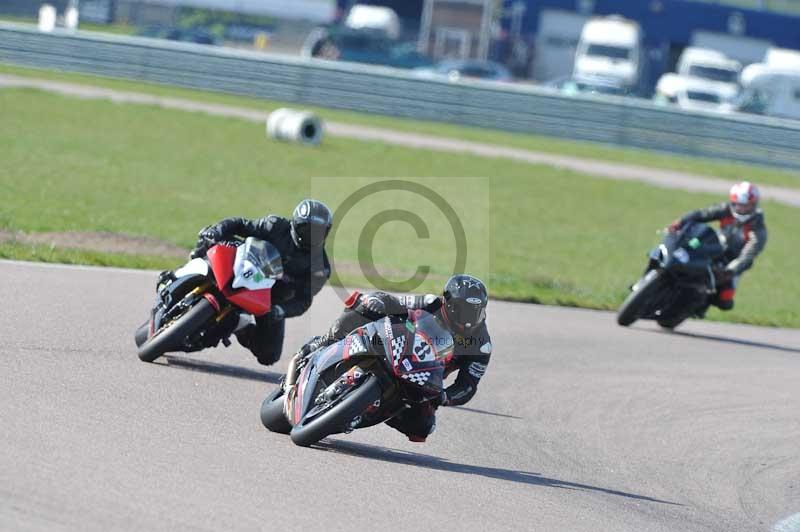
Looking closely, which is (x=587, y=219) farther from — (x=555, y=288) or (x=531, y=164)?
(x=555, y=288)

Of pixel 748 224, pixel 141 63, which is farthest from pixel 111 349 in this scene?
pixel 141 63

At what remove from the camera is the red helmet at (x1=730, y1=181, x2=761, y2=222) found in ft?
46.8

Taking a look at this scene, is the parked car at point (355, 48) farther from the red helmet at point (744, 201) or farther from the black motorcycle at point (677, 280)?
the black motorcycle at point (677, 280)

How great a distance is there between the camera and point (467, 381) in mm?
7480

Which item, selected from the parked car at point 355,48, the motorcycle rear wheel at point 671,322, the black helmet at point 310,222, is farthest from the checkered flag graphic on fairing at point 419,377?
the parked car at point 355,48

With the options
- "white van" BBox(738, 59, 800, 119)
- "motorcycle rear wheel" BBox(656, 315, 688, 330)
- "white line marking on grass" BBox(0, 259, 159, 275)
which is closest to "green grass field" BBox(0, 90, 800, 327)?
"white line marking on grass" BBox(0, 259, 159, 275)

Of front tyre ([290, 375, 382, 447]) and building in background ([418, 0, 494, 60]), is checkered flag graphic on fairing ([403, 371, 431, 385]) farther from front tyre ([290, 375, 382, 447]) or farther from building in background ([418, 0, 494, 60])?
building in background ([418, 0, 494, 60])

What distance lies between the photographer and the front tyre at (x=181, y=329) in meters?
8.57

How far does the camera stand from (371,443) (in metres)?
7.85

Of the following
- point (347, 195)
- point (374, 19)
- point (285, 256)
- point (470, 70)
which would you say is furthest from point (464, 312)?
point (374, 19)

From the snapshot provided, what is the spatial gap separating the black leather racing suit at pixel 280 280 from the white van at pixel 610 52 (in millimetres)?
41154

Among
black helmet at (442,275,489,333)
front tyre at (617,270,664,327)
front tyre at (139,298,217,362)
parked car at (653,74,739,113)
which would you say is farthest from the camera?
parked car at (653,74,739,113)

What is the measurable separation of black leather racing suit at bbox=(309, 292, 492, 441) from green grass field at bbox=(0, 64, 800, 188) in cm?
2168

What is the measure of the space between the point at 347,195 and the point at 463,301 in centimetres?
1476
